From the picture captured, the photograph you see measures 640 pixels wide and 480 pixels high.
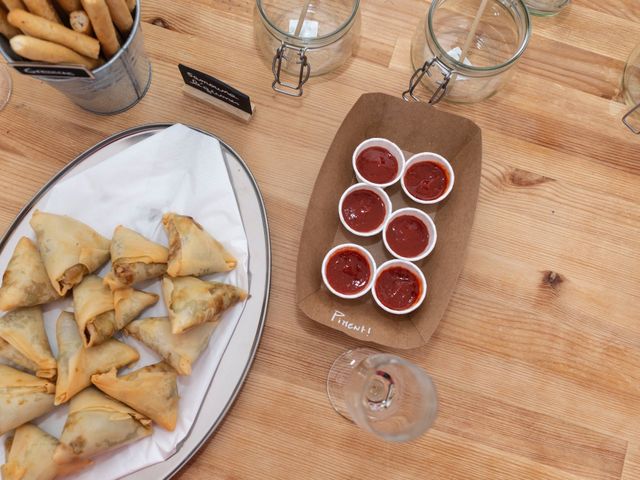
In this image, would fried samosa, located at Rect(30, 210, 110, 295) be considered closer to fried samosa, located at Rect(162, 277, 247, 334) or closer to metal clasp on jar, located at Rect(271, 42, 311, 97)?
fried samosa, located at Rect(162, 277, 247, 334)

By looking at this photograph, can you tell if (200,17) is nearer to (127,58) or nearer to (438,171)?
(127,58)

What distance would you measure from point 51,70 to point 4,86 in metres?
0.42

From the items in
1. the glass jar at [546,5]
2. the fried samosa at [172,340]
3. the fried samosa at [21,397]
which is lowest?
the fried samosa at [21,397]

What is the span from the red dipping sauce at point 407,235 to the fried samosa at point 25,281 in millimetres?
752

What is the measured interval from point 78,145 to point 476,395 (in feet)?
3.65

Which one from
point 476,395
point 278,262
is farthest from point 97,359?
point 476,395

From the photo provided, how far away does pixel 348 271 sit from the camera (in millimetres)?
1167

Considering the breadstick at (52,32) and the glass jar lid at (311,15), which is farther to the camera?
the glass jar lid at (311,15)

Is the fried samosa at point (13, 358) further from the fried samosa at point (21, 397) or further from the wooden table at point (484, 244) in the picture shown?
the wooden table at point (484, 244)

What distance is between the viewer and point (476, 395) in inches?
46.9

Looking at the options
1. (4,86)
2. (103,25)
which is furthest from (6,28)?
(4,86)

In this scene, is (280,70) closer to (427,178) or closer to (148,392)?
(427,178)

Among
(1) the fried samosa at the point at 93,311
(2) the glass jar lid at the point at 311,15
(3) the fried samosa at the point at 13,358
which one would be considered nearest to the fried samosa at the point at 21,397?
(3) the fried samosa at the point at 13,358

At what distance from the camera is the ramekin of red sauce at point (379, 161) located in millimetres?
1216
